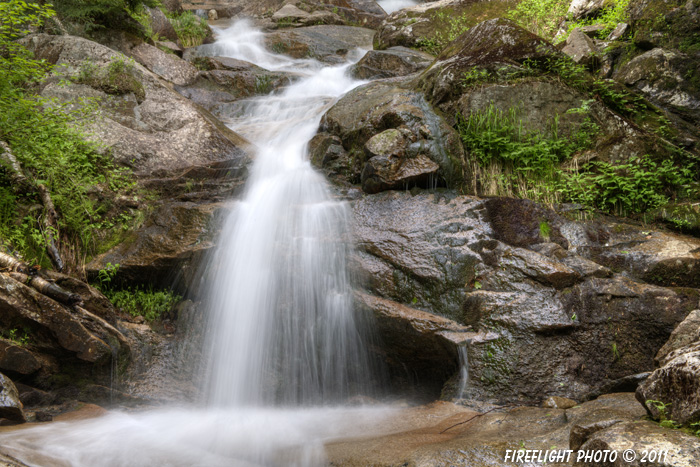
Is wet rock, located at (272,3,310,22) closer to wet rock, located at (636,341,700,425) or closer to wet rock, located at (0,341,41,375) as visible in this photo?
wet rock, located at (0,341,41,375)

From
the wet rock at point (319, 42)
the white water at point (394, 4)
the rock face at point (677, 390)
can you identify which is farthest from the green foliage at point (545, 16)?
the white water at point (394, 4)

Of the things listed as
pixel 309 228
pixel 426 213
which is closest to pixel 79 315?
pixel 309 228

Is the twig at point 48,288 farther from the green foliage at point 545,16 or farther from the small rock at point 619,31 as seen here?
the green foliage at point 545,16

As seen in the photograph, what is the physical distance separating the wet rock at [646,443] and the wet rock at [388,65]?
31.3 feet

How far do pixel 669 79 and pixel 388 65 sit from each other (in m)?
6.24

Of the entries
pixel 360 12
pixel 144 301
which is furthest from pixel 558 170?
pixel 360 12

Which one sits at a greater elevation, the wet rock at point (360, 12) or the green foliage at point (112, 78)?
the wet rock at point (360, 12)

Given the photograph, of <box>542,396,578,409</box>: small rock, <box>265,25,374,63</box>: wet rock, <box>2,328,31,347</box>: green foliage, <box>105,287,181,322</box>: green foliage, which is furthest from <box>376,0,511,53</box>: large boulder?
<box>2,328,31,347</box>: green foliage

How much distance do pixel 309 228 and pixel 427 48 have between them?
9.25m

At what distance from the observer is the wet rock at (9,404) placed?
314 centimetres

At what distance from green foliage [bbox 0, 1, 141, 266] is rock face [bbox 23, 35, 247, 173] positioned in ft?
1.85

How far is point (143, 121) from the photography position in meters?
6.90

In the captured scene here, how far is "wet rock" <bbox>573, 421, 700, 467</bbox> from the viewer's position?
6.27ft

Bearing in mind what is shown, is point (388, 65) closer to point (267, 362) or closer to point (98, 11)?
point (98, 11)
